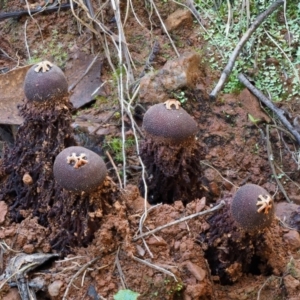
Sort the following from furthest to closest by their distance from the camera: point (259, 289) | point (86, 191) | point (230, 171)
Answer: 1. point (230, 171)
2. point (259, 289)
3. point (86, 191)

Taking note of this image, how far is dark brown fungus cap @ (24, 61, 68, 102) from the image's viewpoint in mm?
1861

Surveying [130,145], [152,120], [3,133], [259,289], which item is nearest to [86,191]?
[152,120]

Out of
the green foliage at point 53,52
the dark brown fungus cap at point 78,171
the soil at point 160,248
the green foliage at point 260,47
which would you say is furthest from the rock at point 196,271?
the green foliage at point 53,52

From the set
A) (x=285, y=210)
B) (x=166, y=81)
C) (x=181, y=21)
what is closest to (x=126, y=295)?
(x=285, y=210)

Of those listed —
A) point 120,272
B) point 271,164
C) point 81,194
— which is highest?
point 81,194

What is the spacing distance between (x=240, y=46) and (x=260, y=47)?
0.70 feet

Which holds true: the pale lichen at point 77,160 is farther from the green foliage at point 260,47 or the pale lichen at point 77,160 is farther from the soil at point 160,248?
the green foliage at point 260,47

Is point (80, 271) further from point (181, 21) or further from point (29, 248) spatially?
point (181, 21)

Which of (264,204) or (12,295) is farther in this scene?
(12,295)

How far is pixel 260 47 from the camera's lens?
113 inches

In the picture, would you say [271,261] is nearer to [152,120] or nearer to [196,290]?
[196,290]

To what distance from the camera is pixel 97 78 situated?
9.41 feet

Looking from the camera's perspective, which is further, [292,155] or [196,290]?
[292,155]

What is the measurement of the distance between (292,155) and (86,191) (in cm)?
122
